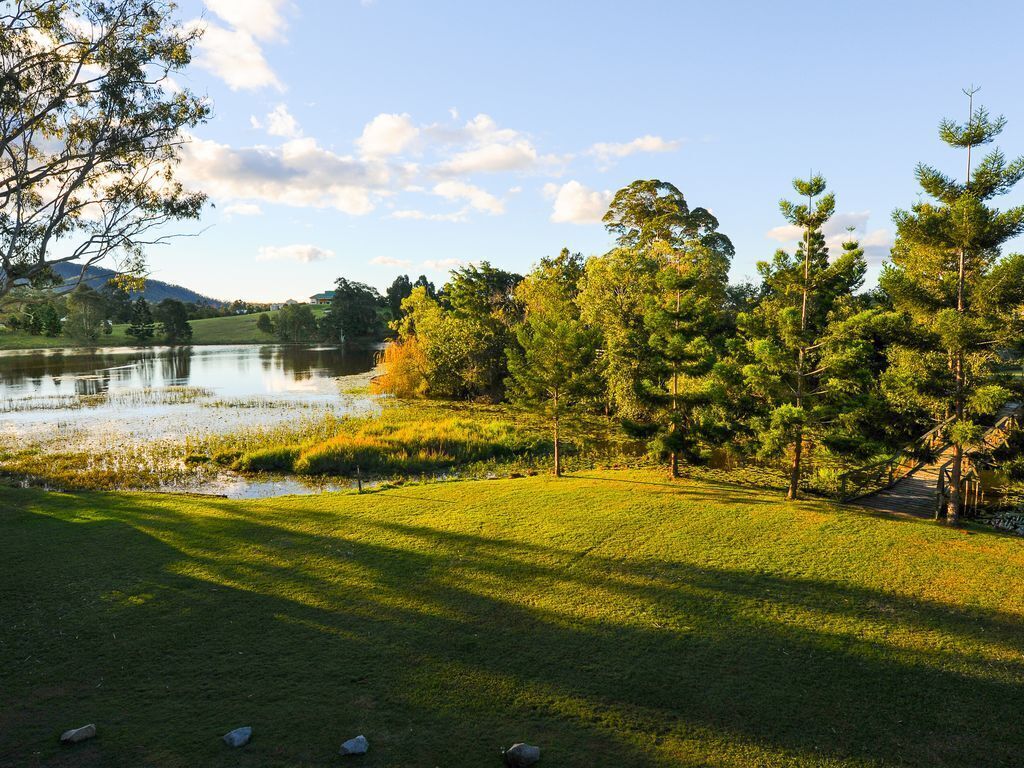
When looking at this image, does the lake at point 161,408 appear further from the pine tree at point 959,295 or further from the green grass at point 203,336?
the green grass at point 203,336

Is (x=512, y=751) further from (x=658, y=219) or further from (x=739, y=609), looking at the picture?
(x=658, y=219)

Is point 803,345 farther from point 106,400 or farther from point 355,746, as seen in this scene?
point 106,400

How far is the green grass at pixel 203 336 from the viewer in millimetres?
97188

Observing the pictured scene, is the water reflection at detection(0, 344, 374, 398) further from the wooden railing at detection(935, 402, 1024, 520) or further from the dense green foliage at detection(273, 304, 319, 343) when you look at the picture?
the wooden railing at detection(935, 402, 1024, 520)

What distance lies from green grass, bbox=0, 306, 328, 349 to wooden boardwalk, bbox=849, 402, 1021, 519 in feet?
389

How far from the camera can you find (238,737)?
19.4ft

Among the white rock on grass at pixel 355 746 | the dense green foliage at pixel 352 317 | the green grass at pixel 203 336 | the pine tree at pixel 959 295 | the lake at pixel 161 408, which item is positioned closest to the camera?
the white rock on grass at pixel 355 746

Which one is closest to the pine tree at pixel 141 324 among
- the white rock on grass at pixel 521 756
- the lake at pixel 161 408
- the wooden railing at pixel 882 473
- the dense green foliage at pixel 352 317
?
the lake at pixel 161 408

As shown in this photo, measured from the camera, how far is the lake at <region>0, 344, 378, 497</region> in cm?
2200

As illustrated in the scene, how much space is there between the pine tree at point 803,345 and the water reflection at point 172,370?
38.9 meters

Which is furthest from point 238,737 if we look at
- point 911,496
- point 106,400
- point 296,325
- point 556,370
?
point 296,325

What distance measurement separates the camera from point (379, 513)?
577 inches

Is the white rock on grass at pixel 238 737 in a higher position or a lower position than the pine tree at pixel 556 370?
lower

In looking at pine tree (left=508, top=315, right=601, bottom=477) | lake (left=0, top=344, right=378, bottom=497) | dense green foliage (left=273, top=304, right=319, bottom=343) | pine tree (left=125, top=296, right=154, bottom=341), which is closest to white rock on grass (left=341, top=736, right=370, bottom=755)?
pine tree (left=508, top=315, right=601, bottom=477)
